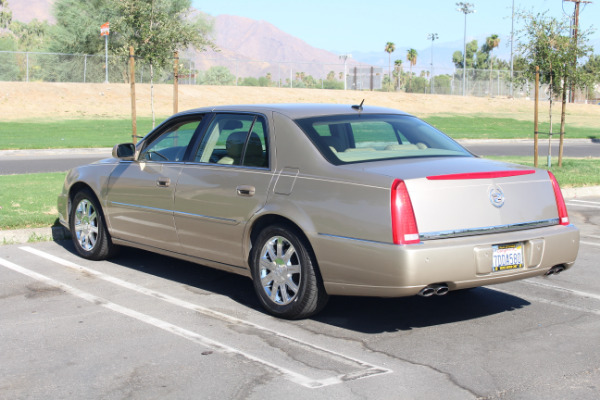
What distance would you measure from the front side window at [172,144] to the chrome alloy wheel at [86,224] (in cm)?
103

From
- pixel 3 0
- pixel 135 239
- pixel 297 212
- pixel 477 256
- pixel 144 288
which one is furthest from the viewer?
pixel 3 0

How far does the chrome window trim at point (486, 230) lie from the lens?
533 cm

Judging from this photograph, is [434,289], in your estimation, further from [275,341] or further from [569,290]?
[569,290]

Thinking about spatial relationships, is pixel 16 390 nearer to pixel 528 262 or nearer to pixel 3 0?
pixel 528 262

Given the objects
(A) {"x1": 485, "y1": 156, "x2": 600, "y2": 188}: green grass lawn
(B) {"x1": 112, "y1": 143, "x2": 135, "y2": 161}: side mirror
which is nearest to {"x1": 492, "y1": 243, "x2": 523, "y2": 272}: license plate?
(B) {"x1": 112, "y1": 143, "x2": 135, "y2": 161}: side mirror

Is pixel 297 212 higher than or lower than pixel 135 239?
higher

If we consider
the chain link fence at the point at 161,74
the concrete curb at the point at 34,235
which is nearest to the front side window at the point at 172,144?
the concrete curb at the point at 34,235

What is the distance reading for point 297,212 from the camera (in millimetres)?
5797

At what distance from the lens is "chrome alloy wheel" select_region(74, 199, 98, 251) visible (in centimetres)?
825

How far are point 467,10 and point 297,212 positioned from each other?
80.4 metres

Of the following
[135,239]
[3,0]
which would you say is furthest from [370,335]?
[3,0]

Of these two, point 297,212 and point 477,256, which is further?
point 297,212

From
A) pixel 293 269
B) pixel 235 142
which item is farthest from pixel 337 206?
pixel 235 142

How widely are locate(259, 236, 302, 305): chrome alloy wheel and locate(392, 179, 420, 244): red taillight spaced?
36.7 inches
